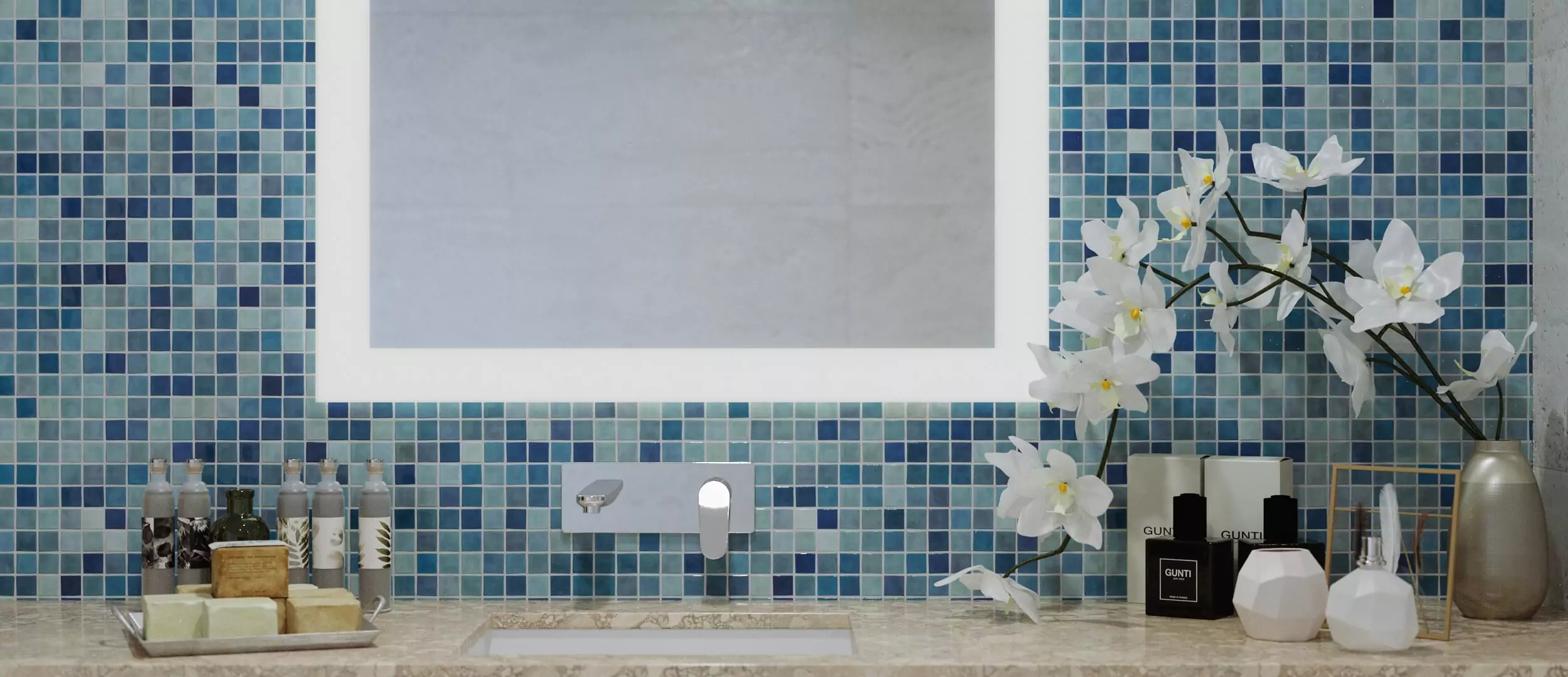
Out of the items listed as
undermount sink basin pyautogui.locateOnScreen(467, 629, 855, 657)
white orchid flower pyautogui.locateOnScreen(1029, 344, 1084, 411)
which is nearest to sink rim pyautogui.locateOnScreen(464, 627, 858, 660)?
undermount sink basin pyautogui.locateOnScreen(467, 629, 855, 657)

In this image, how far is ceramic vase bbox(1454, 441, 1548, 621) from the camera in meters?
1.60

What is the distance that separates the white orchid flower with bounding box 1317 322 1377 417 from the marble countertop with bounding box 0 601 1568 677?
34 centimetres

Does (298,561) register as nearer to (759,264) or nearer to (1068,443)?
(759,264)

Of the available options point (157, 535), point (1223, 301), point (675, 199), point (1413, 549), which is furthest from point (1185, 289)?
point (157, 535)

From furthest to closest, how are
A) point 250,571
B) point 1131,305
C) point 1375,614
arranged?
point 1131,305 → point 250,571 → point 1375,614

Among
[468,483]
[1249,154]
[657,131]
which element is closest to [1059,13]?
[1249,154]

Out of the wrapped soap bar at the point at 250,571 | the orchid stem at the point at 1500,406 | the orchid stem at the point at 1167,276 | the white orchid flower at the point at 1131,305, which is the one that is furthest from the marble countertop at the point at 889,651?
the orchid stem at the point at 1167,276

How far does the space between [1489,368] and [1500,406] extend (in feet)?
0.36

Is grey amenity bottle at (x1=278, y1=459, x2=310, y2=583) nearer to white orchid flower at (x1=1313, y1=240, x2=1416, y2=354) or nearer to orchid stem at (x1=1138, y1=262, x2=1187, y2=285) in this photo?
orchid stem at (x1=1138, y1=262, x2=1187, y2=285)

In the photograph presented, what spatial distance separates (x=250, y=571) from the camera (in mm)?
1482

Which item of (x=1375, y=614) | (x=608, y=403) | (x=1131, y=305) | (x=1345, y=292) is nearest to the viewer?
(x=1375, y=614)

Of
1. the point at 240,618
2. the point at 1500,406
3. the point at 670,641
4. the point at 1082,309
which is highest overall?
the point at 1082,309

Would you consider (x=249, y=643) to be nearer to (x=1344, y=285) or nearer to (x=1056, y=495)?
(x=1056, y=495)

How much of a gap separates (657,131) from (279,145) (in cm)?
58
